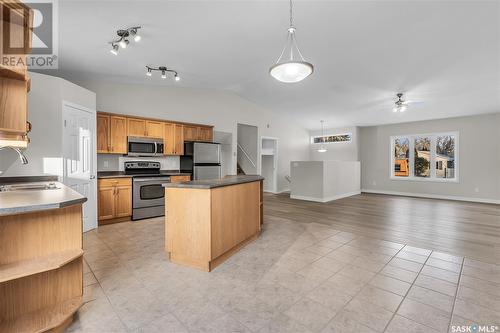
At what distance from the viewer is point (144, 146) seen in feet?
16.4

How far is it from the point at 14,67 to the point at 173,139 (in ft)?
11.9

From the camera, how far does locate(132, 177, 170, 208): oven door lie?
15.1ft

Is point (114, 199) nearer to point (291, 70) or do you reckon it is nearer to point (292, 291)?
point (292, 291)

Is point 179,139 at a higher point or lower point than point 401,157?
higher

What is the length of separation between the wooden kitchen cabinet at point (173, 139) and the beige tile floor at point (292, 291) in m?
2.58

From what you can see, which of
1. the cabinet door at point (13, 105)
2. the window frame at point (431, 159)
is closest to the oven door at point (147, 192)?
the cabinet door at point (13, 105)

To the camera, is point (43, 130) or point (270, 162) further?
point (270, 162)

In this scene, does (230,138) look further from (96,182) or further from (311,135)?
(311,135)

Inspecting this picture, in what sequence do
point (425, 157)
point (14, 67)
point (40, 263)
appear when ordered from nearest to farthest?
1. point (40, 263)
2. point (14, 67)
3. point (425, 157)

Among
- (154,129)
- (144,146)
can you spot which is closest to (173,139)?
(154,129)

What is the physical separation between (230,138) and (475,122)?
300 inches

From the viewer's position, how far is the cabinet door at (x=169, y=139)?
537cm

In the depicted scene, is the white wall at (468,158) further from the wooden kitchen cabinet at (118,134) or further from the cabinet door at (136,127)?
the wooden kitchen cabinet at (118,134)

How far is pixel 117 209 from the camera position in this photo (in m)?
4.44
